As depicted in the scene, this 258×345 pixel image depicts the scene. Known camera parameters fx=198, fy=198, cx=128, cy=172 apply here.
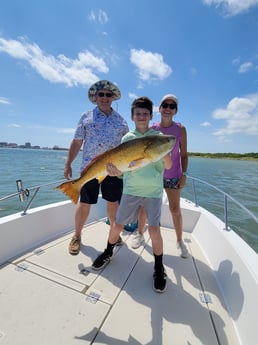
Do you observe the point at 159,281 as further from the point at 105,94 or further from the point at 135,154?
the point at 105,94

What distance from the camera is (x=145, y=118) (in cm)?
219

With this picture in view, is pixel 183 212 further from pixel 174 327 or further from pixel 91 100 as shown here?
pixel 91 100

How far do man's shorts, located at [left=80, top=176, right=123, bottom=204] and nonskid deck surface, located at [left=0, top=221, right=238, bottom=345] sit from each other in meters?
0.80

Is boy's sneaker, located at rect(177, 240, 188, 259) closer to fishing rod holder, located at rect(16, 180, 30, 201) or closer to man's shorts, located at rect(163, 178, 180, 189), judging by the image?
man's shorts, located at rect(163, 178, 180, 189)

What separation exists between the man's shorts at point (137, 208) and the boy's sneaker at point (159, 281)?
0.56 meters

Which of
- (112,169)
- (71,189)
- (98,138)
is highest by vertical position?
(98,138)

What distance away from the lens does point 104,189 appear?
2.79 m

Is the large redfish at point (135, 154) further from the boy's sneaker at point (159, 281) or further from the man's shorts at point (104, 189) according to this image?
the boy's sneaker at point (159, 281)

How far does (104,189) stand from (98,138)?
72cm

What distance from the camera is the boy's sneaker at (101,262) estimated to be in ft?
8.01

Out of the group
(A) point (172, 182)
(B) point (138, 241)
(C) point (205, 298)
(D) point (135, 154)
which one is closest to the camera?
(D) point (135, 154)

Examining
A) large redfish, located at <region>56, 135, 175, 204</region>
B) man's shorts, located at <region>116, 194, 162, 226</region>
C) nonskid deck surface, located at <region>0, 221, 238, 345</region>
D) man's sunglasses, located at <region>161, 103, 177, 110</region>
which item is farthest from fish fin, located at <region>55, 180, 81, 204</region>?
man's sunglasses, located at <region>161, 103, 177, 110</region>

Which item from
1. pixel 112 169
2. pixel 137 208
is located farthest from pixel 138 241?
pixel 112 169

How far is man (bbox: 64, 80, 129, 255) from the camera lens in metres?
2.75
